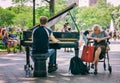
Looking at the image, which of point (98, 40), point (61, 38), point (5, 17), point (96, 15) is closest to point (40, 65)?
point (61, 38)

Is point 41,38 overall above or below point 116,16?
below

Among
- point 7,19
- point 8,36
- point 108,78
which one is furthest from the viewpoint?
point 7,19

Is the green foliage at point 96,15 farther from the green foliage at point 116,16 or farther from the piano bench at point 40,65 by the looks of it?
the piano bench at point 40,65

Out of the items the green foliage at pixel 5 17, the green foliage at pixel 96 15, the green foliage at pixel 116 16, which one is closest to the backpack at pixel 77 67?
the green foliage at pixel 5 17

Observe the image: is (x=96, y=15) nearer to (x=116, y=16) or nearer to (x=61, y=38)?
(x=116, y=16)

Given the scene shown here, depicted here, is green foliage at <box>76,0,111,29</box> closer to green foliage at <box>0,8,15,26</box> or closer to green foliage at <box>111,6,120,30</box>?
green foliage at <box>111,6,120,30</box>

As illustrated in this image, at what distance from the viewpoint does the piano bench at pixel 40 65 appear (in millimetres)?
11727

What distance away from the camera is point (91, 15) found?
108 m

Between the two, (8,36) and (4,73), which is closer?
(4,73)

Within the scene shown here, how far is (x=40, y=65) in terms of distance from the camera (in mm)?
11766

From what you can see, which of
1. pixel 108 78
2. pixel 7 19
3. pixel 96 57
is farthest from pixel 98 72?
pixel 7 19

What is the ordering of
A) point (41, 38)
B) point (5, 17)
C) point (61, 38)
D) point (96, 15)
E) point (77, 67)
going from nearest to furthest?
point (41, 38) → point (77, 67) → point (61, 38) → point (5, 17) → point (96, 15)

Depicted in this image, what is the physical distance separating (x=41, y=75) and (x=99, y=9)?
98778mm

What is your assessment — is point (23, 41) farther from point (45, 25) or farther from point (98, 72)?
point (98, 72)
